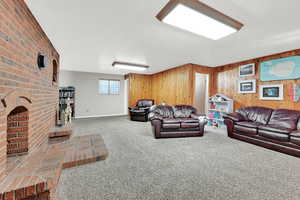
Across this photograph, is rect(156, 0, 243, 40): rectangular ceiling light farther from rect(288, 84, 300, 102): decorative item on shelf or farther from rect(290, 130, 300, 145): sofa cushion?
rect(288, 84, 300, 102): decorative item on shelf

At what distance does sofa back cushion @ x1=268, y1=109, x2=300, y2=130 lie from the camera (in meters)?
2.95

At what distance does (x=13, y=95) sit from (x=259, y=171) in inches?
136

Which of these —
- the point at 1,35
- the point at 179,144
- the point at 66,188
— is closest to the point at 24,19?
the point at 1,35

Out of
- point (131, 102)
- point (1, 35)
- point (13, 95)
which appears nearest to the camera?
point (1, 35)

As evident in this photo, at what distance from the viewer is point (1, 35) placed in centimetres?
121

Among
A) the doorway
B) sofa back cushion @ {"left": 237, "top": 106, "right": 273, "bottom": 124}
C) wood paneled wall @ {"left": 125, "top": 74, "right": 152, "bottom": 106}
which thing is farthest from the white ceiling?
wood paneled wall @ {"left": 125, "top": 74, "right": 152, "bottom": 106}

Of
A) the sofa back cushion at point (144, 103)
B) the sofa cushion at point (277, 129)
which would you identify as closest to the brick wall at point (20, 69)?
the sofa cushion at point (277, 129)

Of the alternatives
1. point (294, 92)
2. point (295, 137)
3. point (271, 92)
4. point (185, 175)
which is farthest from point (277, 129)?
point (185, 175)

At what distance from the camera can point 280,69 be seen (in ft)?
11.8

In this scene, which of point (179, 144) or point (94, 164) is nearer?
point (94, 164)

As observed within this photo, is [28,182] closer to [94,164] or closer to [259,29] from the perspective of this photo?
[94,164]

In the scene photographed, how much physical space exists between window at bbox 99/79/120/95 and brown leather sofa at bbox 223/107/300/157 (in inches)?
235

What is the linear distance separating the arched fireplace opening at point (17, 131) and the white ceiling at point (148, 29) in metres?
1.52

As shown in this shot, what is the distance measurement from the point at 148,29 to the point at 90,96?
227 inches
